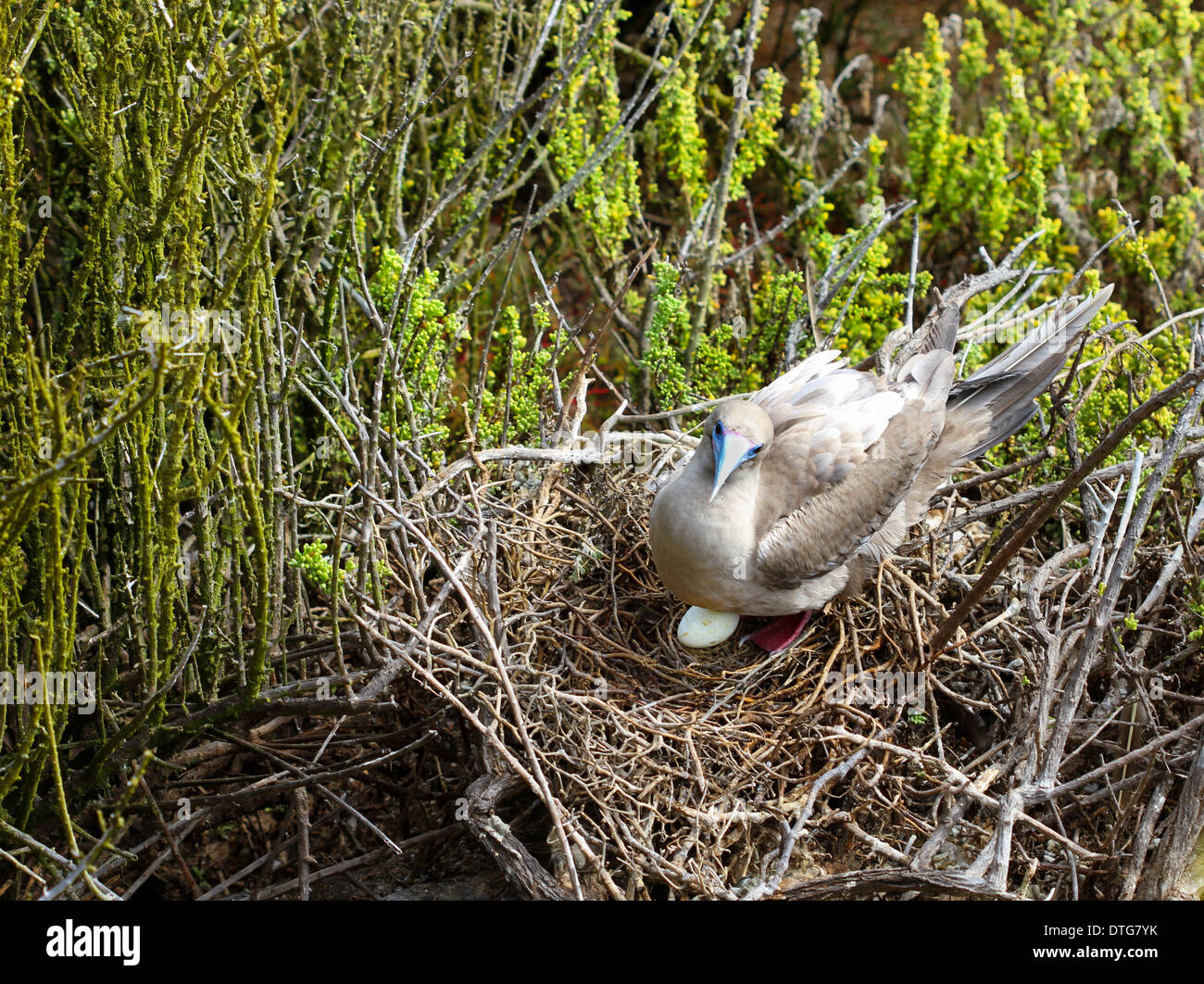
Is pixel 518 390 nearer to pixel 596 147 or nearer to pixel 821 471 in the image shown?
pixel 821 471

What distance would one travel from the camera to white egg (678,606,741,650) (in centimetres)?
348

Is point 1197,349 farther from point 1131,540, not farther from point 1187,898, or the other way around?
point 1187,898

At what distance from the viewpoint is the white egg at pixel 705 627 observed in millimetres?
3484

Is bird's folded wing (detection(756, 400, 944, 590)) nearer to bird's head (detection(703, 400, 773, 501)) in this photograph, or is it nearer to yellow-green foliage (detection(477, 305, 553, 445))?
bird's head (detection(703, 400, 773, 501))

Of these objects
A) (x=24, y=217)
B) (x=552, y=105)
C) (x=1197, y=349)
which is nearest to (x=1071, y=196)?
(x=1197, y=349)

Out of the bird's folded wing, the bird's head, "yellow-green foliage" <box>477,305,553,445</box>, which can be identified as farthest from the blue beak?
"yellow-green foliage" <box>477,305,553,445</box>

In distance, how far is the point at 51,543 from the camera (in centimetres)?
233

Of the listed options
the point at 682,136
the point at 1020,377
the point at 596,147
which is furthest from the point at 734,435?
the point at 682,136

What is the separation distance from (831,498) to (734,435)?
1.48 ft

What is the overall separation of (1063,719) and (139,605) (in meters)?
2.41

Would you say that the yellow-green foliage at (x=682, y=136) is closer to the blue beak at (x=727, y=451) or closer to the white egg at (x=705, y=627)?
the blue beak at (x=727, y=451)

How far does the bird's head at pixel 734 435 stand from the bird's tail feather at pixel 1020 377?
0.90 m

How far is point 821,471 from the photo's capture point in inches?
138

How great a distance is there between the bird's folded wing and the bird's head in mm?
231
